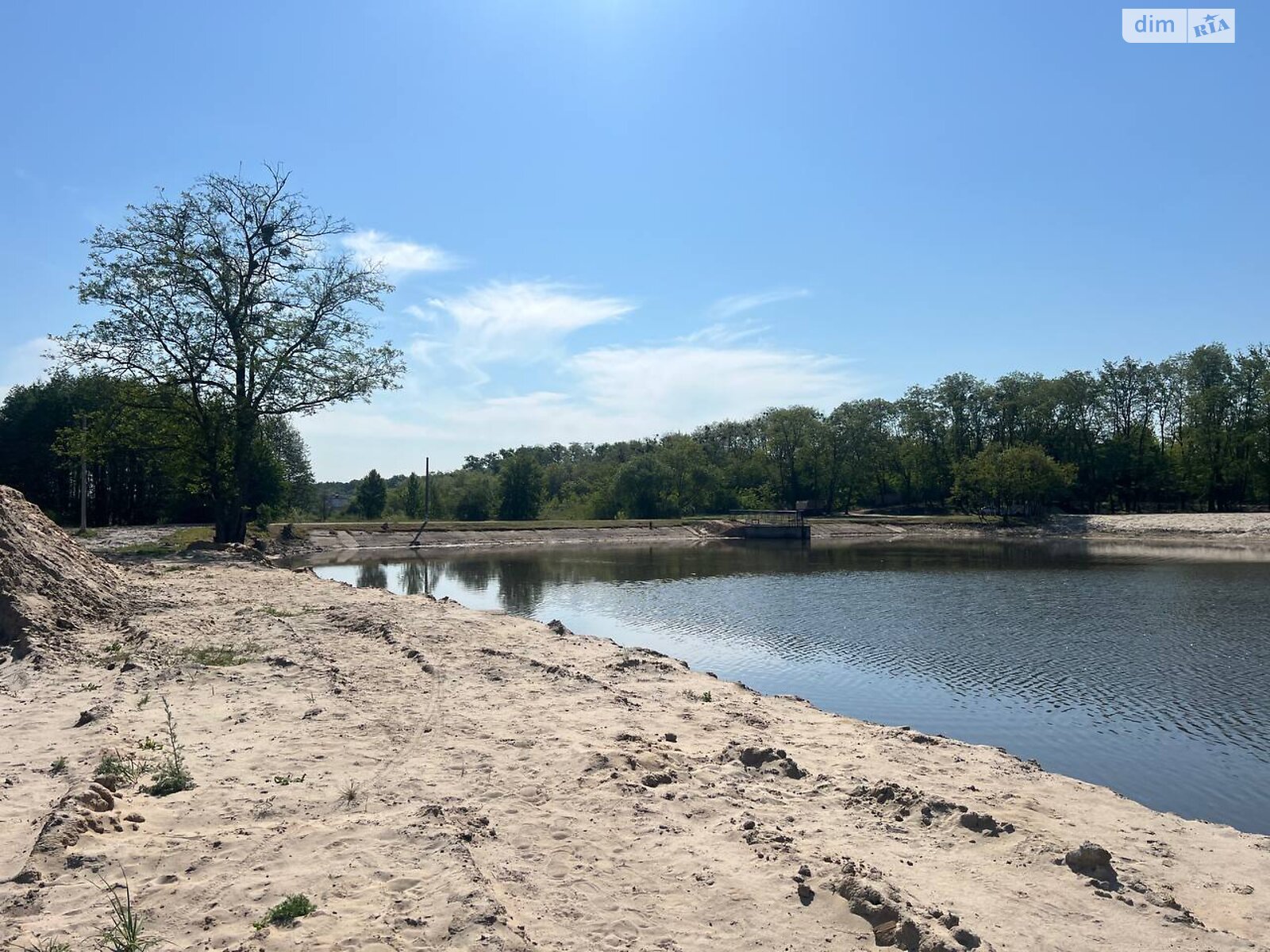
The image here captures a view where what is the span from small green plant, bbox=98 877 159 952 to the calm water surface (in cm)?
1044

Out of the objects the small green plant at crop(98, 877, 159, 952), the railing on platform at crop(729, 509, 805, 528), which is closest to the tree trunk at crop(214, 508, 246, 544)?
the small green plant at crop(98, 877, 159, 952)

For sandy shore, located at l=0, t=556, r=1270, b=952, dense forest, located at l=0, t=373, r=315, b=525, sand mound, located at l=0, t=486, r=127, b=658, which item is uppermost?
dense forest, located at l=0, t=373, r=315, b=525

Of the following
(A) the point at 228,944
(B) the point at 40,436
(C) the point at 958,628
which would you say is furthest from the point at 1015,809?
(B) the point at 40,436

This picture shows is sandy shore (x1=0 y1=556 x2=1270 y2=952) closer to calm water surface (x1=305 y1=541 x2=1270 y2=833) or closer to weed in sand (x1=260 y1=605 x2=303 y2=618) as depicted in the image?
calm water surface (x1=305 y1=541 x2=1270 y2=833)

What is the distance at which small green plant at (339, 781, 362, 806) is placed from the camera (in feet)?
23.7

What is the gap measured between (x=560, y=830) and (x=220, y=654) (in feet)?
29.3

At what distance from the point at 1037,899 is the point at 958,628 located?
1768 cm

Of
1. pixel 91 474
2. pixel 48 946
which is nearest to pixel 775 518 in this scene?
pixel 91 474

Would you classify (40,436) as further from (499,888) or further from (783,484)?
(783,484)

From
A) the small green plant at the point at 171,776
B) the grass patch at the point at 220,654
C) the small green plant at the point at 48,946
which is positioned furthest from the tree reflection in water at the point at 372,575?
the small green plant at the point at 48,946

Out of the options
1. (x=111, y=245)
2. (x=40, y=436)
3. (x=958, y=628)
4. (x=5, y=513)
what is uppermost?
(x=111, y=245)

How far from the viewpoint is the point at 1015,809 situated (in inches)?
311

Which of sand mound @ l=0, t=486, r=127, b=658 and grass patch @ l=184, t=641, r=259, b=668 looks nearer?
grass patch @ l=184, t=641, r=259, b=668

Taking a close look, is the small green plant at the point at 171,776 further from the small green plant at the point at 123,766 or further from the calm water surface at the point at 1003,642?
the calm water surface at the point at 1003,642
